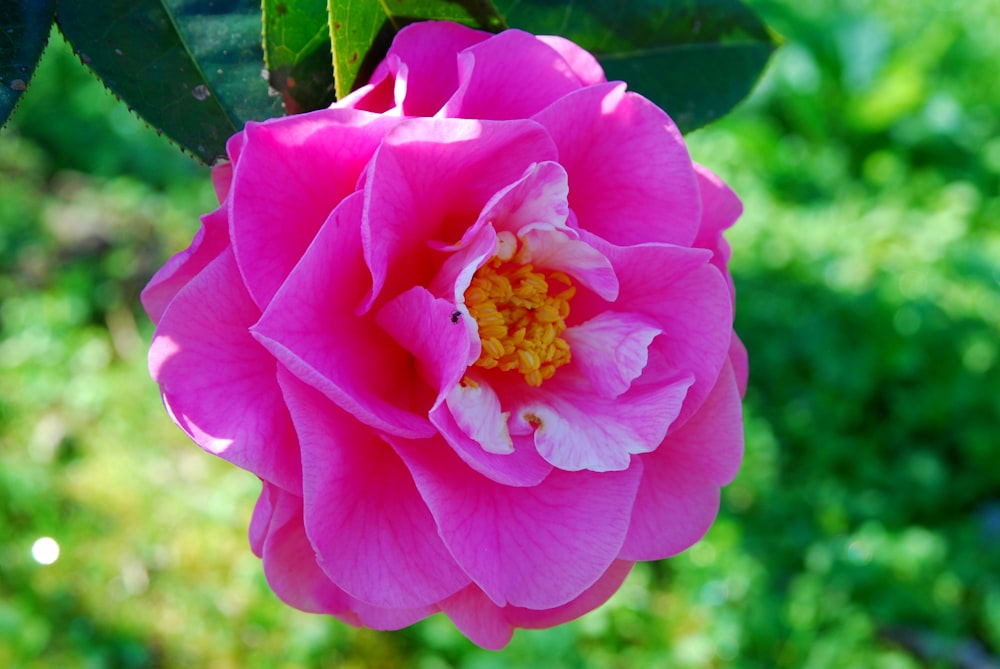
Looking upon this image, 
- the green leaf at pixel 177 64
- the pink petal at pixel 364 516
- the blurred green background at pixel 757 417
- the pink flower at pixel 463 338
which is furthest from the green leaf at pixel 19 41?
the blurred green background at pixel 757 417

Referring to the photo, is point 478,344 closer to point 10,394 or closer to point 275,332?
point 275,332

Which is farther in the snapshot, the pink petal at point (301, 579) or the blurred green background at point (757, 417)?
the blurred green background at point (757, 417)

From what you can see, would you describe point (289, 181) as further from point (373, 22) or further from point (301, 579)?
point (301, 579)

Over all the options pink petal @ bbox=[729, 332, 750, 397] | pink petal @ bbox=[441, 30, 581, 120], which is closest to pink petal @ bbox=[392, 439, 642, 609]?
pink petal @ bbox=[729, 332, 750, 397]

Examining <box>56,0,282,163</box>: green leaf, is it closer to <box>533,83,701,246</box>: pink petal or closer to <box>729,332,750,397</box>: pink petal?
<box>533,83,701,246</box>: pink petal

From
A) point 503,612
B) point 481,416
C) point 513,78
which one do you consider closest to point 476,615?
point 503,612

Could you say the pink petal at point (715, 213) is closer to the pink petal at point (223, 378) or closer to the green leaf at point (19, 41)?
the pink petal at point (223, 378)
